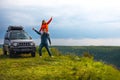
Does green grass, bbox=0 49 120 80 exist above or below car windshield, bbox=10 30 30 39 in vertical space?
below

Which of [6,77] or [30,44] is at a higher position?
[30,44]

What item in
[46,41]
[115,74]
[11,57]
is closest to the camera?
[115,74]

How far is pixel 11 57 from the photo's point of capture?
1020 inches

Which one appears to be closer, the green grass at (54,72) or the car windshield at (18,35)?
the green grass at (54,72)

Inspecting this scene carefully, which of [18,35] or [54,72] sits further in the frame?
[18,35]

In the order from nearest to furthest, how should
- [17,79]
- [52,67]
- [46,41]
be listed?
[17,79]
[52,67]
[46,41]

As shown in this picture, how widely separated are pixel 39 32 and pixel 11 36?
3.11 metres

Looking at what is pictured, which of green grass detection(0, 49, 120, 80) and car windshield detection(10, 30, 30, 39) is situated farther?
car windshield detection(10, 30, 30, 39)

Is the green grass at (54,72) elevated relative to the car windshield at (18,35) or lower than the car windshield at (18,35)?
lower

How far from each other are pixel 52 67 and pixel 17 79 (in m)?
4.05

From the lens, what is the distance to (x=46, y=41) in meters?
24.2

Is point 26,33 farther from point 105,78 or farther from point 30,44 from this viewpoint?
point 105,78

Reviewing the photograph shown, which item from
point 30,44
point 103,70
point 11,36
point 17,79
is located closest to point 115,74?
point 103,70

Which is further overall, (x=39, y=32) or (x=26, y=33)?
(x=26, y=33)
